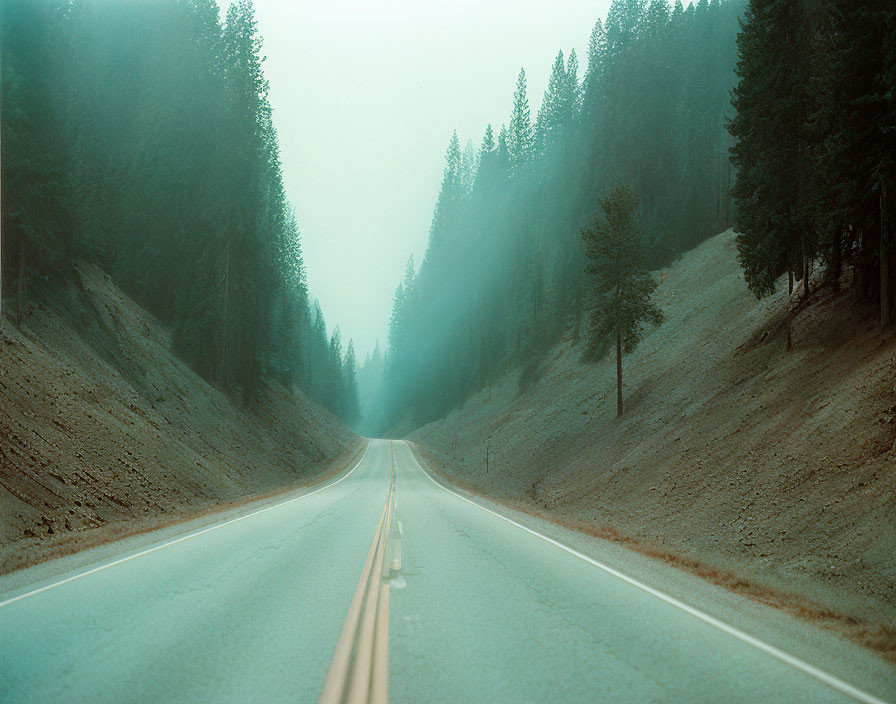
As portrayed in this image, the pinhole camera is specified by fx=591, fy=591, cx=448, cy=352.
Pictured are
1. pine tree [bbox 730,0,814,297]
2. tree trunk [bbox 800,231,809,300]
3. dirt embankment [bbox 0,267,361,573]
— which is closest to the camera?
dirt embankment [bbox 0,267,361,573]

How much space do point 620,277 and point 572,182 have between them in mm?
44662

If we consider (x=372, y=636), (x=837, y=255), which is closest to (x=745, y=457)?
(x=837, y=255)

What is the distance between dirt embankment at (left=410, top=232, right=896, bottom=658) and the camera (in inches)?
392

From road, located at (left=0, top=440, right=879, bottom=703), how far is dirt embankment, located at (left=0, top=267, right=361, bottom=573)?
3.88 metres

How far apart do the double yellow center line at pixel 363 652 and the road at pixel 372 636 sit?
0.02 meters

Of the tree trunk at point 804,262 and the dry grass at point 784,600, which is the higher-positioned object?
the tree trunk at point 804,262

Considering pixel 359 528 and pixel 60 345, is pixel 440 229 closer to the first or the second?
pixel 60 345

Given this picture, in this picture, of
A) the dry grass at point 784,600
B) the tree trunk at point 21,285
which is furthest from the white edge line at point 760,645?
the tree trunk at point 21,285

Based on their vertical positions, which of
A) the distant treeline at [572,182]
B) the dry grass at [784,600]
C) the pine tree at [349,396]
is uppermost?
the distant treeline at [572,182]

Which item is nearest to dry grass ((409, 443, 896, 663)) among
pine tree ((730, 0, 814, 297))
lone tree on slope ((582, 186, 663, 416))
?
pine tree ((730, 0, 814, 297))

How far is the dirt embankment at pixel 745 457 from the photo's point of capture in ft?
32.6

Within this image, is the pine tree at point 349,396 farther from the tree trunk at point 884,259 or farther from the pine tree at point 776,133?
the tree trunk at point 884,259

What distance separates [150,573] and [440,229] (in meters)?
105

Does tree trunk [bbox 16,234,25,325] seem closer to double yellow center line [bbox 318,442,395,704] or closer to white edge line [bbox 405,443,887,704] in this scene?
double yellow center line [bbox 318,442,395,704]
